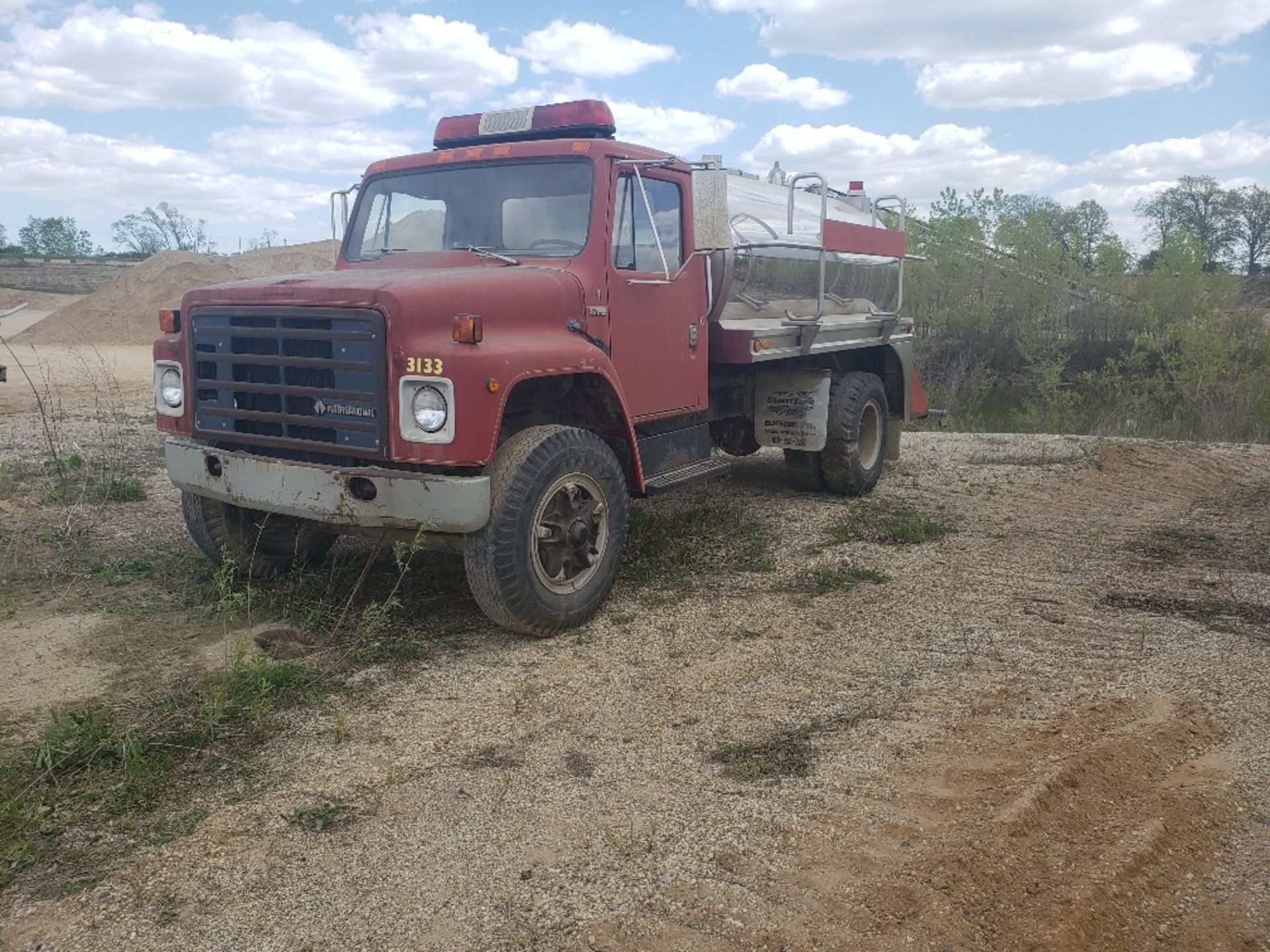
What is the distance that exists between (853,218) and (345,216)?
483 centimetres

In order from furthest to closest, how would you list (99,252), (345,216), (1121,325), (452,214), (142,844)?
(99,252)
(1121,325)
(345,216)
(452,214)
(142,844)

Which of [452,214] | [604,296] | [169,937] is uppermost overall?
[452,214]

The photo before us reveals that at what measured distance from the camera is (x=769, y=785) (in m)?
3.47

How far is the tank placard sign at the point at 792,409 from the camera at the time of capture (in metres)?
7.89

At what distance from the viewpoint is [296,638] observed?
493 centimetres

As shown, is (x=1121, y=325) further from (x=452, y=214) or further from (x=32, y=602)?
(x=32, y=602)

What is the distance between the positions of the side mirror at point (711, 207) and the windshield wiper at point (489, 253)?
1.07 meters

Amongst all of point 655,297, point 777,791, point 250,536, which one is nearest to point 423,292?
point 655,297

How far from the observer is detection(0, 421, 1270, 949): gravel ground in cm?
273

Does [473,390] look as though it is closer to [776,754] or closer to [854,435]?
[776,754]

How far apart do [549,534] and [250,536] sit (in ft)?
6.31

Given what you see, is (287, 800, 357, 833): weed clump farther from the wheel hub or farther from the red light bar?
the red light bar

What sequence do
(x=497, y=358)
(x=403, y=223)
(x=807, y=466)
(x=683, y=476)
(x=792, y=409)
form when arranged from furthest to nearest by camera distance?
(x=807, y=466) < (x=792, y=409) < (x=683, y=476) < (x=403, y=223) < (x=497, y=358)

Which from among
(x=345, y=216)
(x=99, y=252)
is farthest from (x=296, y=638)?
(x=99, y=252)
